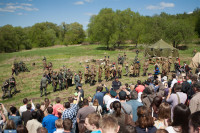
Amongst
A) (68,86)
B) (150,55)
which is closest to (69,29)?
(150,55)

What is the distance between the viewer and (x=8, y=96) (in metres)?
14.0

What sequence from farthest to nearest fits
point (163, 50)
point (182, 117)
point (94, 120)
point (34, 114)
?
point (163, 50) → point (34, 114) → point (94, 120) → point (182, 117)

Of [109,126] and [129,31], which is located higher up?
[129,31]

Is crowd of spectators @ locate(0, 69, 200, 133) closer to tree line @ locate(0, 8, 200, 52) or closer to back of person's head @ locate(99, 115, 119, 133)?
back of person's head @ locate(99, 115, 119, 133)

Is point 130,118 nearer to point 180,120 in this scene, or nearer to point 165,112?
point 165,112

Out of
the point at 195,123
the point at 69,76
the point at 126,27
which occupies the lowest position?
the point at 69,76

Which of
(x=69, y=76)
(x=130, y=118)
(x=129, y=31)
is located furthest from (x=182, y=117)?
(x=129, y=31)

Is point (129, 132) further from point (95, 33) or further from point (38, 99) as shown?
point (95, 33)

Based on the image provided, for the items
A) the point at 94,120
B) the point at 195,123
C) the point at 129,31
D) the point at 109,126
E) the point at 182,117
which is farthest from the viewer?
the point at 129,31

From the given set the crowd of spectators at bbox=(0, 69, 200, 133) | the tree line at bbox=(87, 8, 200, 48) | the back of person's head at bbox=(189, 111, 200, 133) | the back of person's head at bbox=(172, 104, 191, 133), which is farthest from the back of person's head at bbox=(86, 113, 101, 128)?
the tree line at bbox=(87, 8, 200, 48)

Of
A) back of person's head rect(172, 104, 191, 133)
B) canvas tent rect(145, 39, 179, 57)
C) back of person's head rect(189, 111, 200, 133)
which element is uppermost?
canvas tent rect(145, 39, 179, 57)

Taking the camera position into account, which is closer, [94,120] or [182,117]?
[182,117]

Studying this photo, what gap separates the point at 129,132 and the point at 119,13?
49924mm

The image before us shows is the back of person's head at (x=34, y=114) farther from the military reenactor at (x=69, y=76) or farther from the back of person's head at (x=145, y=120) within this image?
the military reenactor at (x=69, y=76)
